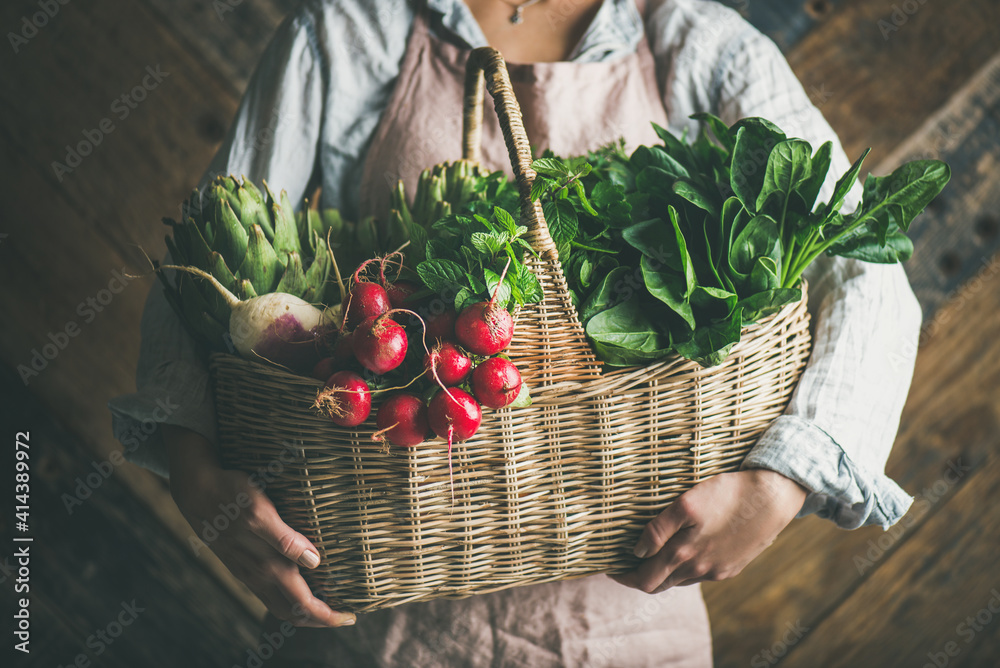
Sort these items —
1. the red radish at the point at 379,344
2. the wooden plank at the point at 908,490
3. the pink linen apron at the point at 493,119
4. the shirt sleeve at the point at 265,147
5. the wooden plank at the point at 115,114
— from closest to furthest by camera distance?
1. the red radish at the point at 379,344
2. the shirt sleeve at the point at 265,147
3. the pink linen apron at the point at 493,119
4. the wooden plank at the point at 115,114
5. the wooden plank at the point at 908,490

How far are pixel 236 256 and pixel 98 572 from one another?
3.30 ft

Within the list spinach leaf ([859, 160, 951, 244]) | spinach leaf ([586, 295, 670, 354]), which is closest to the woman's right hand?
spinach leaf ([586, 295, 670, 354])

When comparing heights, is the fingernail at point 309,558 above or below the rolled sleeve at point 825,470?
above

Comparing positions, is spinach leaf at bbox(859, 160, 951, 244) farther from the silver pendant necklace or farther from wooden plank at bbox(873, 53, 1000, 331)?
wooden plank at bbox(873, 53, 1000, 331)

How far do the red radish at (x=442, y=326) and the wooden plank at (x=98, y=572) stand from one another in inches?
41.6

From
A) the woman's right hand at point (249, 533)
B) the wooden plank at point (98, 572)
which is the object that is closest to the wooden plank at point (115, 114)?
the wooden plank at point (98, 572)

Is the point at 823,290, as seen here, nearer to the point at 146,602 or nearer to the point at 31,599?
the point at 146,602

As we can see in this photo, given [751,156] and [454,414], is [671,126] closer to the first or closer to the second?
[751,156]

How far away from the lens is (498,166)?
845mm

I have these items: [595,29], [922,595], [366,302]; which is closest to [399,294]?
[366,302]

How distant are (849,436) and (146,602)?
1.35 meters

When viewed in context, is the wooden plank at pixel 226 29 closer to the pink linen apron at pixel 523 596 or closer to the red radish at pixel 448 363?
the pink linen apron at pixel 523 596

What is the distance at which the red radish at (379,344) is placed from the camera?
485 mm

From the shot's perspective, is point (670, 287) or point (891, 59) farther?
point (891, 59)
